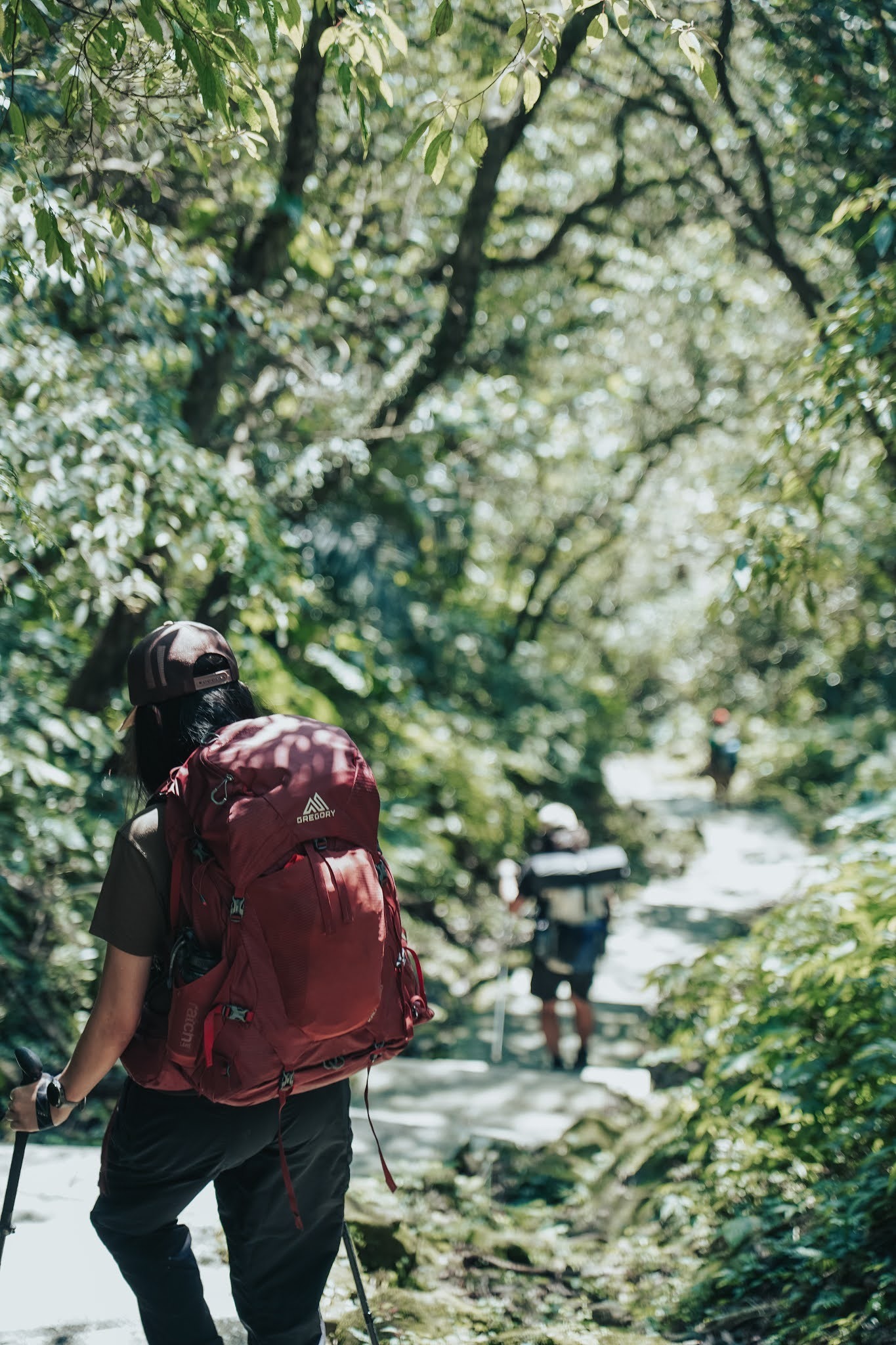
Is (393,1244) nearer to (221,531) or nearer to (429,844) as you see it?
(221,531)

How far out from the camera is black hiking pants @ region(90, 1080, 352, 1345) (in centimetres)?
214

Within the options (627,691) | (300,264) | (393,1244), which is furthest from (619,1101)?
(627,691)

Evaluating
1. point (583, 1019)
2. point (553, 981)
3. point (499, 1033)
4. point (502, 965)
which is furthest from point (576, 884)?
point (499, 1033)

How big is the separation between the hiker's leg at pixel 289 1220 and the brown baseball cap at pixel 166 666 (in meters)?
0.91

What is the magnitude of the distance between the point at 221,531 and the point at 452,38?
5.26m

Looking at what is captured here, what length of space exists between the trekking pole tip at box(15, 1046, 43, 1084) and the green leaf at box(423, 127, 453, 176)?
231cm

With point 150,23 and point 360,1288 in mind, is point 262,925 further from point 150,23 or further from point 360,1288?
point 150,23

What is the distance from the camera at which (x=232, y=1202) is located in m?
2.28

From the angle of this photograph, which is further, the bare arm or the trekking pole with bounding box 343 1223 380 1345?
the trekking pole with bounding box 343 1223 380 1345

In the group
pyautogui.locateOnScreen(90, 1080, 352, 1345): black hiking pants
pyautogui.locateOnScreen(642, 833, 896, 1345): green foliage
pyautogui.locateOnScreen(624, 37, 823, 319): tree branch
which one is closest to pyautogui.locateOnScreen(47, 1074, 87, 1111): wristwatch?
pyautogui.locateOnScreen(90, 1080, 352, 1345): black hiking pants

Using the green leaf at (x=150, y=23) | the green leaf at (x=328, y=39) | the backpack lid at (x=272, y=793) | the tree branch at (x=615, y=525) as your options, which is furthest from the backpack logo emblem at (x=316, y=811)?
the tree branch at (x=615, y=525)

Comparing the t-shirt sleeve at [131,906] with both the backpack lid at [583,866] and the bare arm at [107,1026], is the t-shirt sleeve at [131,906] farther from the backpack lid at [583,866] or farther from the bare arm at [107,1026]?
the backpack lid at [583,866]

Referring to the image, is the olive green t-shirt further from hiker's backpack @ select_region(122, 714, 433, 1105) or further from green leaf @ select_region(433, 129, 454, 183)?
green leaf @ select_region(433, 129, 454, 183)

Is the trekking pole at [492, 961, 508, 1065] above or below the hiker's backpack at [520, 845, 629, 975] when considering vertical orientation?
below
